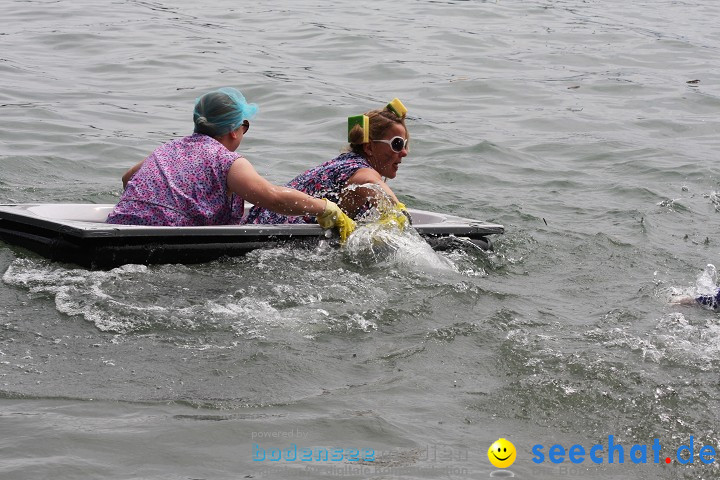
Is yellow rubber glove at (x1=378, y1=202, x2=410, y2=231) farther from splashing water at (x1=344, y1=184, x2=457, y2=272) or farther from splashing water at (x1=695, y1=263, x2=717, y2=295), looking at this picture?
splashing water at (x1=695, y1=263, x2=717, y2=295)

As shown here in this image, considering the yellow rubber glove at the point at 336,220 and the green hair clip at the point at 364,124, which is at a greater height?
the green hair clip at the point at 364,124

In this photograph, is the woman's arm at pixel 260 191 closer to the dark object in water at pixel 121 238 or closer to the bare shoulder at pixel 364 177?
the dark object in water at pixel 121 238

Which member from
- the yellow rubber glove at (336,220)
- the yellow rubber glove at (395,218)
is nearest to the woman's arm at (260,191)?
the yellow rubber glove at (336,220)

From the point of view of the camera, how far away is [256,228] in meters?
6.21

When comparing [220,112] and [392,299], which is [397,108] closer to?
[220,112]

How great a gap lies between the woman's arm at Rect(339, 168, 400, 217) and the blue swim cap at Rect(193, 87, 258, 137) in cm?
79

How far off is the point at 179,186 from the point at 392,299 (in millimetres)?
1427

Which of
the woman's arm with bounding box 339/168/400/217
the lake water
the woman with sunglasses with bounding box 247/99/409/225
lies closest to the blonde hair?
the woman with sunglasses with bounding box 247/99/409/225

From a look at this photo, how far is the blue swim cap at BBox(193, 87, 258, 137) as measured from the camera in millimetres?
6168

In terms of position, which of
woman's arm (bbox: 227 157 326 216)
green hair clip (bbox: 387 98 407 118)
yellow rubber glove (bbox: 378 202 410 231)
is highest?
green hair clip (bbox: 387 98 407 118)

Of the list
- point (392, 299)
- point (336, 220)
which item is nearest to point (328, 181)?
point (336, 220)

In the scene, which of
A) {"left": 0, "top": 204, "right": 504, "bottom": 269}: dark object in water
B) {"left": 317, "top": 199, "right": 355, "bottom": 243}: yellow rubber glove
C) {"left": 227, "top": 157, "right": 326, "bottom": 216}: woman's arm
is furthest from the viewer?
{"left": 317, "top": 199, "right": 355, "bottom": 243}: yellow rubber glove

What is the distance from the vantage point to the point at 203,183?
613 centimetres

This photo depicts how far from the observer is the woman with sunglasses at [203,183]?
6047 millimetres
